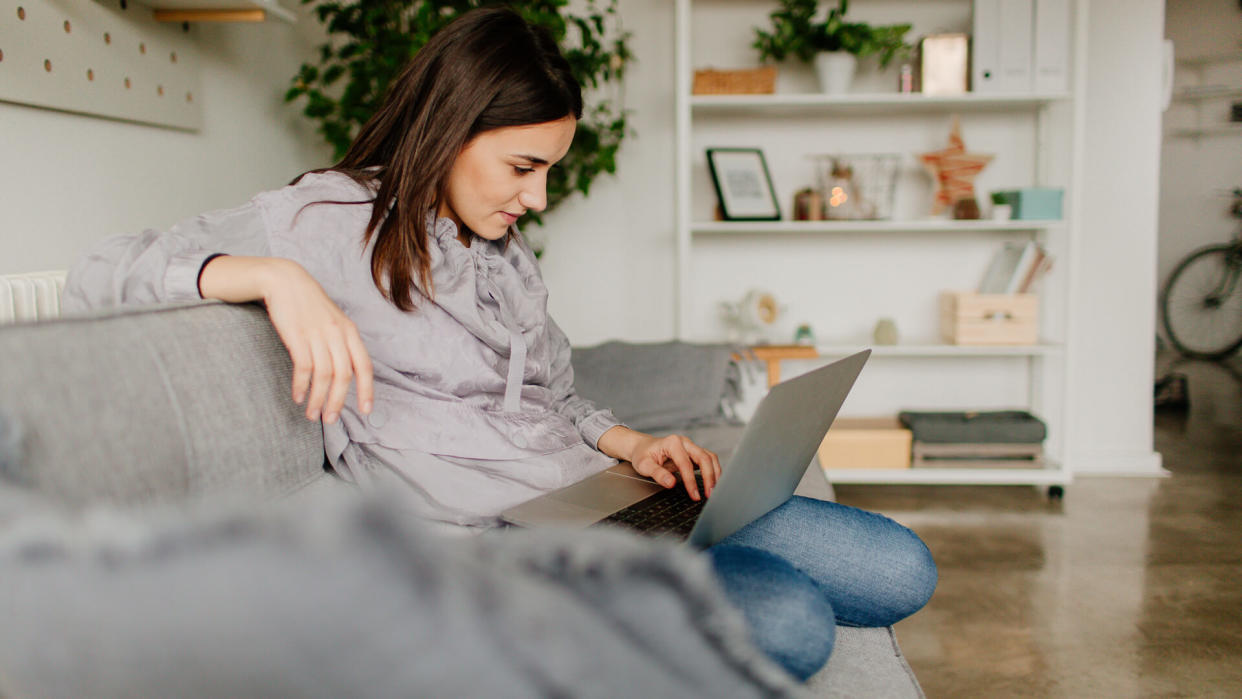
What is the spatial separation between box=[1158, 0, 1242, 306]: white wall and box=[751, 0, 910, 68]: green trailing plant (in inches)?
150

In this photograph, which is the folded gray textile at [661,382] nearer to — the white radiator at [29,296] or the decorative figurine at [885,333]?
the decorative figurine at [885,333]

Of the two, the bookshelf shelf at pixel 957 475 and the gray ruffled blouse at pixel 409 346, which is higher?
the gray ruffled blouse at pixel 409 346

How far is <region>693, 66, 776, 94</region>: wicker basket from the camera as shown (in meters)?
2.69

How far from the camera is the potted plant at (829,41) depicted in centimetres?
262

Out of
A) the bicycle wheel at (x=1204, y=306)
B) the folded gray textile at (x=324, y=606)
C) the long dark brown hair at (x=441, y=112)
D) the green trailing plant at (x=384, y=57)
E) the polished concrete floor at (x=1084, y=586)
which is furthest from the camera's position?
the bicycle wheel at (x=1204, y=306)

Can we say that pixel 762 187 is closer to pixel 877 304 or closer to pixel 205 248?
pixel 877 304

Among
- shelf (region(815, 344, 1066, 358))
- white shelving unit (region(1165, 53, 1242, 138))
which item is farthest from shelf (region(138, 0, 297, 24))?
white shelving unit (region(1165, 53, 1242, 138))

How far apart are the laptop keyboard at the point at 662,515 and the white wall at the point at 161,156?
1.12 m

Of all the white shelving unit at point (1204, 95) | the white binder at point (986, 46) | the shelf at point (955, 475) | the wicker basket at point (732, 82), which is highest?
the white shelving unit at point (1204, 95)

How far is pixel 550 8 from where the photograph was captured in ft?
7.38

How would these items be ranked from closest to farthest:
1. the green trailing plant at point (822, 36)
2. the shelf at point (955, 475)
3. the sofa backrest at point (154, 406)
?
the sofa backrest at point (154, 406)
the green trailing plant at point (822, 36)
the shelf at point (955, 475)

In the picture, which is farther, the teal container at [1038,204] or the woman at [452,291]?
the teal container at [1038,204]

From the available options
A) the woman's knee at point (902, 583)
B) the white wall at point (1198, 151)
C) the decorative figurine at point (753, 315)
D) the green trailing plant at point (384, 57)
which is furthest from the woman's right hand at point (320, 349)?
the white wall at point (1198, 151)

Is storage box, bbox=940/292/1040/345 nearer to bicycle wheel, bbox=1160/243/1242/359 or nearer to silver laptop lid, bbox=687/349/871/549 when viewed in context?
silver laptop lid, bbox=687/349/871/549
